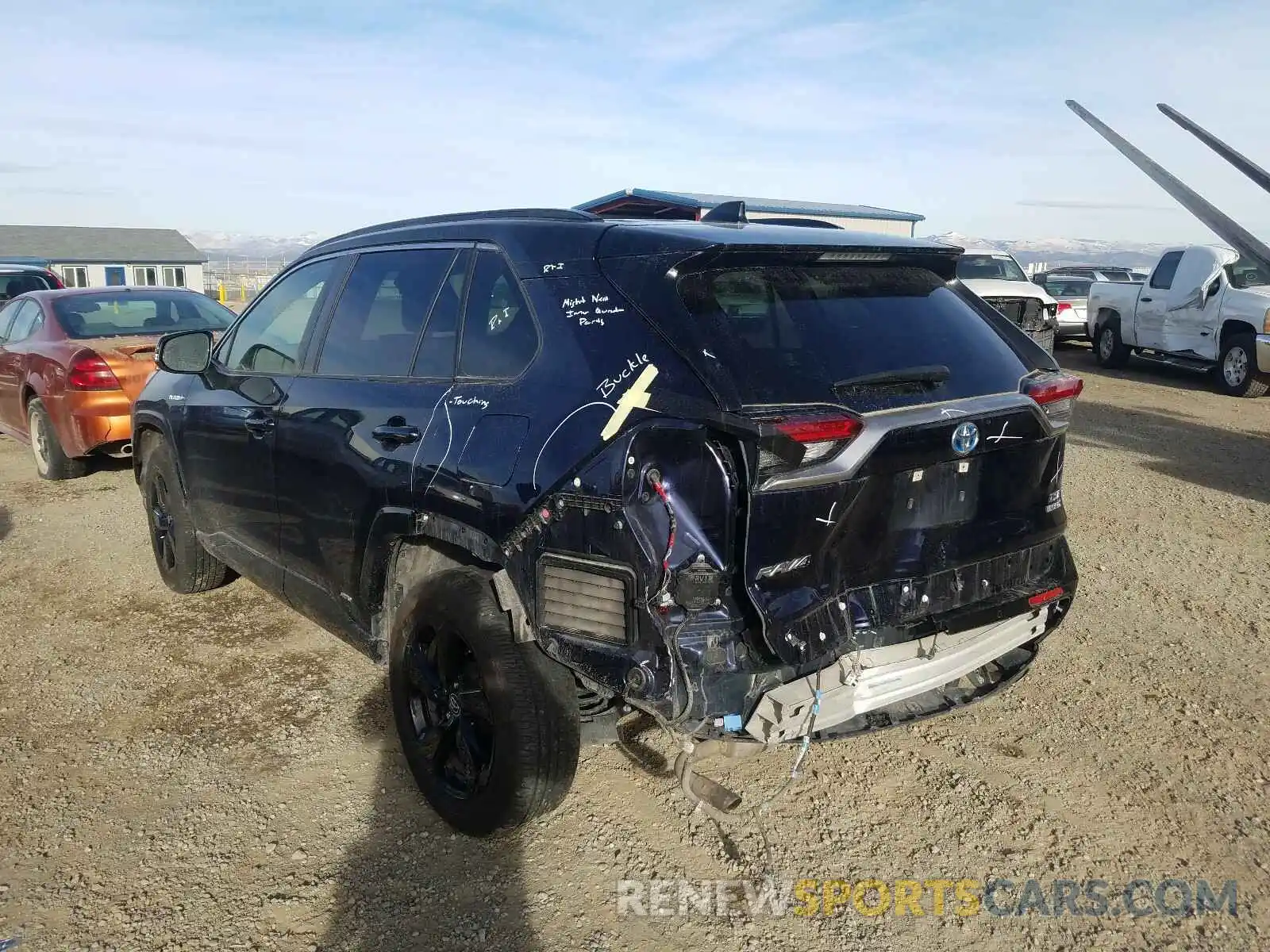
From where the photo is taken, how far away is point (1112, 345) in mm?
15078

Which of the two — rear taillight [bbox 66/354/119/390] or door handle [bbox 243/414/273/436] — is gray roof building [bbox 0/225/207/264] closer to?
rear taillight [bbox 66/354/119/390]

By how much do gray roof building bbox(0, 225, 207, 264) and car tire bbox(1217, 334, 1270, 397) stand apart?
5711 cm

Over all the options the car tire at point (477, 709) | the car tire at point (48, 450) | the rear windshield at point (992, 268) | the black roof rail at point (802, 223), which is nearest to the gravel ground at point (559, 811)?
the car tire at point (477, 709)

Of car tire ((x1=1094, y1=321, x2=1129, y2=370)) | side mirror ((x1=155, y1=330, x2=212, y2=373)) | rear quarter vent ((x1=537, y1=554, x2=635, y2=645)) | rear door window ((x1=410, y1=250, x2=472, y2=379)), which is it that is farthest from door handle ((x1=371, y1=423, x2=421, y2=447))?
car tire ((x1=1094, y1=321, x2=1129, y2=370))

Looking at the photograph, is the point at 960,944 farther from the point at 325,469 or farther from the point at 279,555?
the point at 279,555

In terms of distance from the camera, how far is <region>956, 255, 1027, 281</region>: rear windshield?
51.6 feet

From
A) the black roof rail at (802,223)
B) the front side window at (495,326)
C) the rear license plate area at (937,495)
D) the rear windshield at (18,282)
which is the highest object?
the black roof rail at (802,223)

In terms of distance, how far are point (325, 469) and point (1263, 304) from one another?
12343 mm

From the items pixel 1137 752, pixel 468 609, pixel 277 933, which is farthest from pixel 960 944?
pixel 277 933

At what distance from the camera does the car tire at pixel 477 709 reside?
2.82 metres

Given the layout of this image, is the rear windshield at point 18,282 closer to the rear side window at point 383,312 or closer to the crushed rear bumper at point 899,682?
the rear side window at point 383,312

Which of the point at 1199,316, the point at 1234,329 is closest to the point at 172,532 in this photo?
the point at 1234,329

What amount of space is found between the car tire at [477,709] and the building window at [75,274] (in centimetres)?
6038

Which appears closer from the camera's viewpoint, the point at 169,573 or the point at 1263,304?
the point at 169,573
